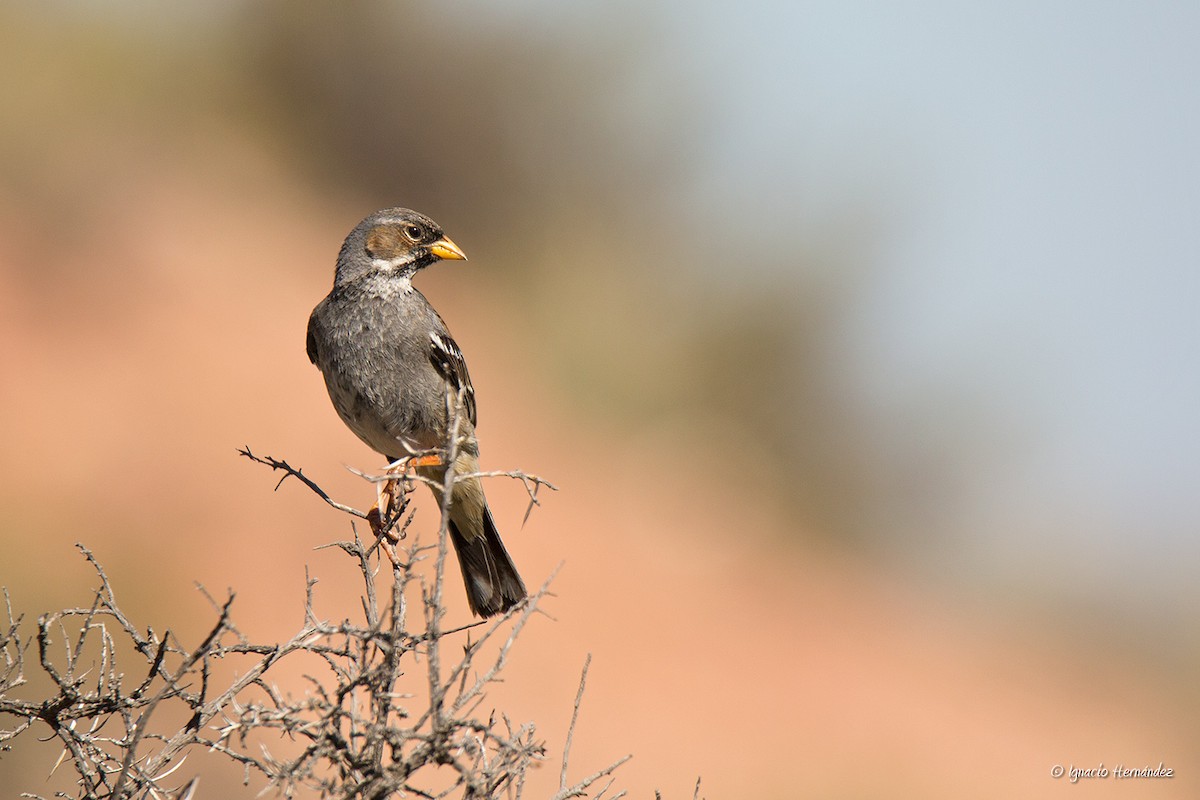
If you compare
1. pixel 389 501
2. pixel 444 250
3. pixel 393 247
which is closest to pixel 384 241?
pixel 393 247

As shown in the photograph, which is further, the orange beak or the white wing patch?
the orange beak

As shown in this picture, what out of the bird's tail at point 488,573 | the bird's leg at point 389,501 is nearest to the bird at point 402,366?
the bird's tail at point 488,573

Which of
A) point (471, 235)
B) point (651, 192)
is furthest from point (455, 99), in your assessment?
point (651, 192)

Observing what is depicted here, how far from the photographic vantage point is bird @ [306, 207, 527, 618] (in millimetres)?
5848

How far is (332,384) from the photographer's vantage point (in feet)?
19.5

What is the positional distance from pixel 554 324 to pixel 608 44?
4.97 meters

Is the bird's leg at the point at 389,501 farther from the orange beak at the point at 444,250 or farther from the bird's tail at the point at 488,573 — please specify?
the orange beak at the point at 444,250

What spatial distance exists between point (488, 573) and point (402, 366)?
1.13 metres

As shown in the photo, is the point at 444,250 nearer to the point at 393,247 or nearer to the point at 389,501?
the point at 393,247

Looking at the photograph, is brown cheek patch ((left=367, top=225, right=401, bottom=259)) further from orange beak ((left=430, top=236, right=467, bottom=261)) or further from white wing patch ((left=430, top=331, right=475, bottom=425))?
white wing patch ((left=430, top=331, right=475, bottom=425))

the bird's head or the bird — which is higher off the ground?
the bird's head

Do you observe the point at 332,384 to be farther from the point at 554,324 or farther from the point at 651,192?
the point at 651,192

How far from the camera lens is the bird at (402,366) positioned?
5848mm

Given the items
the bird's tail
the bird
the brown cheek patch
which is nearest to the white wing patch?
the bird
